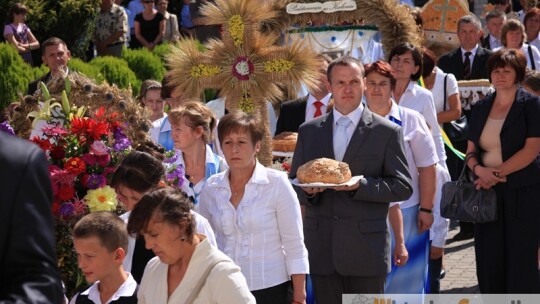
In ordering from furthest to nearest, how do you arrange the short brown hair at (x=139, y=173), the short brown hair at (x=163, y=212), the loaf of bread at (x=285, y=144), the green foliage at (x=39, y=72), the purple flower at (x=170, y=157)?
1. the green foliage at (x=39, y=72)
2. the loaf of bread at (x=285, y=144)
3. the purple flower at (x=170, y=157)
4. the short brown hair at (x=139, y=173)
5. the short brown hair at (x=163, y=212)

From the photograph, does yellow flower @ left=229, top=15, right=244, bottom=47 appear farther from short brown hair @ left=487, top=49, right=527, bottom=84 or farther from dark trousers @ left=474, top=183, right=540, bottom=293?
dark trousers @ left=474, top=183, right=540, bottom=293

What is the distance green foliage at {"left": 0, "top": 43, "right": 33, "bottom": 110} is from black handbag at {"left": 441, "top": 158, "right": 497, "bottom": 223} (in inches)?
208

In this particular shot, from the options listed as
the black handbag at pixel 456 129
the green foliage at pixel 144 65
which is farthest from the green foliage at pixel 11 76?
the black handbag at pixel 456 129

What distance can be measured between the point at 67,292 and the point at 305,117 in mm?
3278

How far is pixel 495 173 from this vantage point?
299 inches

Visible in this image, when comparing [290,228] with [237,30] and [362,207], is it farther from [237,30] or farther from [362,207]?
[237,30]

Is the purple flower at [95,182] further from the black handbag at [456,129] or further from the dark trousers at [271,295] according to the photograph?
the black handbag at [456,129]

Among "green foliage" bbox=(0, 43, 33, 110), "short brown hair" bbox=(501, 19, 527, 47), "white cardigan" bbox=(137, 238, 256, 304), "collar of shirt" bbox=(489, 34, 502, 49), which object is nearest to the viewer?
"white cardigan" bbox=(137, 238, 256, 304)

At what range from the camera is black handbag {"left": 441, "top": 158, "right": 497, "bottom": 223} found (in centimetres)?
756

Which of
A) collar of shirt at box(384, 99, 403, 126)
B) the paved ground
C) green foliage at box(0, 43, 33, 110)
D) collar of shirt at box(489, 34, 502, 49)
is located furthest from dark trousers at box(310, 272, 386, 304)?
collar of shirt at box(489, 34, 502, 49)

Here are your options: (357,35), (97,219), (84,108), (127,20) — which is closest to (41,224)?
(97,219)

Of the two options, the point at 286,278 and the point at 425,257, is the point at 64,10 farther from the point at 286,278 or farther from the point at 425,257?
the point at 286,278

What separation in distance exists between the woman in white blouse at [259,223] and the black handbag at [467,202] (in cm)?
230

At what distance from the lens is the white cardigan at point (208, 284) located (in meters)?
4.18
